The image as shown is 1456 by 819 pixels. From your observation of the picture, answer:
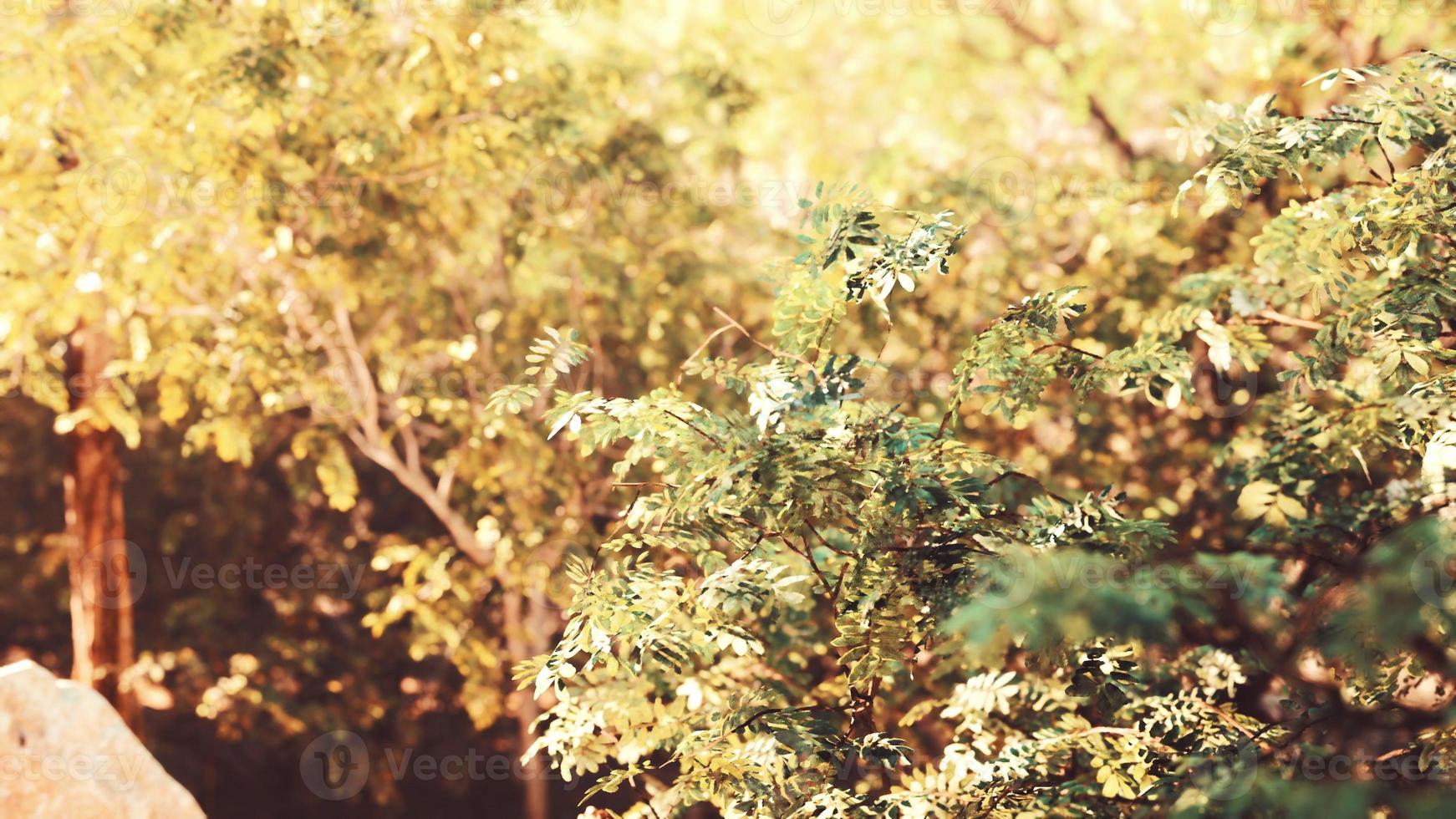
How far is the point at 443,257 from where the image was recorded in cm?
714

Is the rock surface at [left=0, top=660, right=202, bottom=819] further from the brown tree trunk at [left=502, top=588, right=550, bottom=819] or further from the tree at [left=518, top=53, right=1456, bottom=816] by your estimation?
the brown tree trunk at [left=502, top=588, right=550, bottom=819]

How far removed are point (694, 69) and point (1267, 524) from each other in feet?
14.2

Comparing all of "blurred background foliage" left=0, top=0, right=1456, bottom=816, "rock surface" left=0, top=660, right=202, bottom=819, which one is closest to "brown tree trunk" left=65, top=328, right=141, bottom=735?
"blurred background foliage" left=0, top=0, right=1456, bottom=816

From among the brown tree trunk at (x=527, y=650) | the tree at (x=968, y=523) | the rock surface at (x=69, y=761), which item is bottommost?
the brown tree trunk at (x=527, y=650)

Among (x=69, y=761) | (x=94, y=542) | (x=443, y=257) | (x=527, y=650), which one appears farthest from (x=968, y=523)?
Result: (x=94, y=542)

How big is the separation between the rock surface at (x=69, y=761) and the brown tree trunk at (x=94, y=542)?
2.14m

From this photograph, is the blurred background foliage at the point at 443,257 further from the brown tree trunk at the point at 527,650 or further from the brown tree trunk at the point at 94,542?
the brown tree trunk at the point at 94,542

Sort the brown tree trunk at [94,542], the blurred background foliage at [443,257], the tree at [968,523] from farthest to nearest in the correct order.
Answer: the brown tree trunk at [94,542] → the blurred background foliage at [443,257] → the tree at [968,523]

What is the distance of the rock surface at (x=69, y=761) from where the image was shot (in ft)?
13.9

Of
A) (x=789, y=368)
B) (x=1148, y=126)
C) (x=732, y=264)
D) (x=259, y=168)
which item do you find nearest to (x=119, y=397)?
(x=259, y=168)

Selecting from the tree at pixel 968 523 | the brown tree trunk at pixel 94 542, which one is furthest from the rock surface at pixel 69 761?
the brown tree trunk at pixel 94 542

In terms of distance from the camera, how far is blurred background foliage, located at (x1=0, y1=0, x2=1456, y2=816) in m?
5.69

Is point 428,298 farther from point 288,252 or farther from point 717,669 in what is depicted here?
point 717,669

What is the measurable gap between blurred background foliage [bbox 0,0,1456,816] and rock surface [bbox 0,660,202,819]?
171 centimetres
